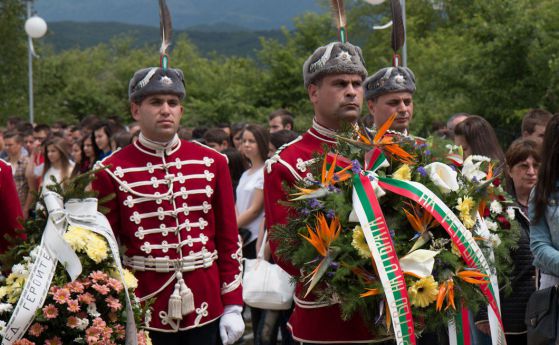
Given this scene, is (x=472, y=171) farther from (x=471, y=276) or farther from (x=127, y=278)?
(x=127, y=278)

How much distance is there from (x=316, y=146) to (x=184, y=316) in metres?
1.19

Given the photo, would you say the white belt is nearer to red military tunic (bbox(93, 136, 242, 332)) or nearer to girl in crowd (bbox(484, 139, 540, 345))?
red military tunic (bbox(93, 136, 242, 332))

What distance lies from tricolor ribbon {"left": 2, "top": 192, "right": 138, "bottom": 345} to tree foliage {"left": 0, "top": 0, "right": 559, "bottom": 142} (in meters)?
12.2

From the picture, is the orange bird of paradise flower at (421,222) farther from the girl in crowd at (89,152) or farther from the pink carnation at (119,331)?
the girl in crowd at (89,152)

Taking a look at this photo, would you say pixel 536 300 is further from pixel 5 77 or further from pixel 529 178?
pixel 5 77

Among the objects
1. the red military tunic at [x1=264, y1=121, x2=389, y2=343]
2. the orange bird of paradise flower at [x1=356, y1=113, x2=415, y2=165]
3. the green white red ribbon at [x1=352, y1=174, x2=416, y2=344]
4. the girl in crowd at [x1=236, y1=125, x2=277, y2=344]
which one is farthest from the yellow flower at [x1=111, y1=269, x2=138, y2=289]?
the girl in crowd at [x1=236, y1=125, x2=277, y2=344]

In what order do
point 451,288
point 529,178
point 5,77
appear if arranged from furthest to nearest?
point 5,77
point 529,178
point 451,288

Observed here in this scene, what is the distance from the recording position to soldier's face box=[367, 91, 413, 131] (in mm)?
5953

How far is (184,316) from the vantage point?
5445 millimetres

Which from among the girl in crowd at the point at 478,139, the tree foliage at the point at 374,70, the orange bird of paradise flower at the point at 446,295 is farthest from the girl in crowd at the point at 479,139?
the tree foliage at the point at 374,70

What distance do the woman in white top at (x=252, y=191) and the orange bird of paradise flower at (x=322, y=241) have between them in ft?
14.1

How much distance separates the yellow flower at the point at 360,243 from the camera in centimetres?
424

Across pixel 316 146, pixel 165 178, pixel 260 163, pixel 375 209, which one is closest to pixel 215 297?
pixel 165 178

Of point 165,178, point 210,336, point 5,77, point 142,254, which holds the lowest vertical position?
point 5,77
